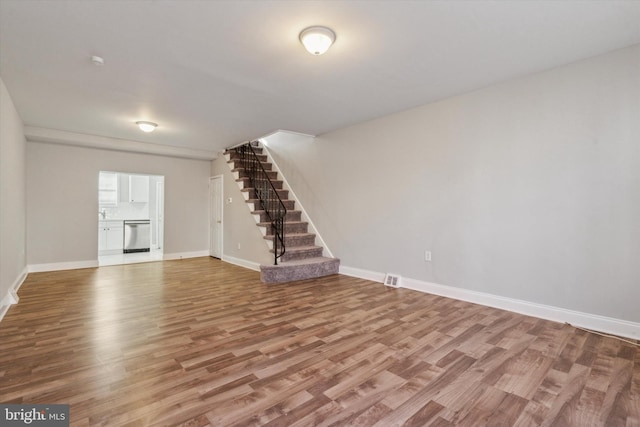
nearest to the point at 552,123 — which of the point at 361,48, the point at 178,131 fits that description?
the point at 361,48

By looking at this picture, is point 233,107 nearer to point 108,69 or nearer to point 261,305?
point 108,69

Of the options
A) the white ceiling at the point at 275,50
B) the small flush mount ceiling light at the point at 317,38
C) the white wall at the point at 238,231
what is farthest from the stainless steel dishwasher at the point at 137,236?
the small flush mount ceiling light at the point at 317,38

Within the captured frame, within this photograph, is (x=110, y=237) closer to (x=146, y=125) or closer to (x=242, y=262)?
(x=242, y=262)

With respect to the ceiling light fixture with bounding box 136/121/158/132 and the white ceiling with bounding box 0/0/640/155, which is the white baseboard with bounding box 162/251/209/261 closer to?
the ceiling light fixture with bounding box 136/121/158/132

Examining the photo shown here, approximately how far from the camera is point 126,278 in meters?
5.11

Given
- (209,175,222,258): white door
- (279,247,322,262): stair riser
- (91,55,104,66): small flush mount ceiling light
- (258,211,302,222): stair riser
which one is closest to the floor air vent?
(279,247,322,262): stair riser

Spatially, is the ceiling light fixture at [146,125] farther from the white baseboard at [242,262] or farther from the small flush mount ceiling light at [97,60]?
the white baseboard at [242,262]

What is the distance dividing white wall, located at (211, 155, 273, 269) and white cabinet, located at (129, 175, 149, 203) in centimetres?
290

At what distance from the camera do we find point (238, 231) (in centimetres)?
Result: 647

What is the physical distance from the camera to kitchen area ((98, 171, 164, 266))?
815cm

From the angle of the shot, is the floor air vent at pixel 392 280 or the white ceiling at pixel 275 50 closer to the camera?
the white ceiling at pixel 275 50

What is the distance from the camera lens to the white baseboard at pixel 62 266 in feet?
18.3

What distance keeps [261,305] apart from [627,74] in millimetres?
4425

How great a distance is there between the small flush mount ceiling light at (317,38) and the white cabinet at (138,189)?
796 centimetres
